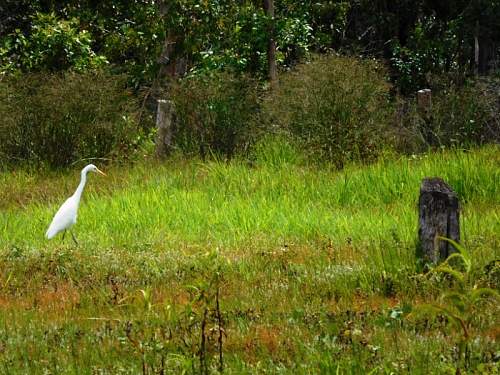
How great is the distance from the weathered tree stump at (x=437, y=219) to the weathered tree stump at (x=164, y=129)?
9907mm

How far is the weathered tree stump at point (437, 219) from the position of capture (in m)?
8.05

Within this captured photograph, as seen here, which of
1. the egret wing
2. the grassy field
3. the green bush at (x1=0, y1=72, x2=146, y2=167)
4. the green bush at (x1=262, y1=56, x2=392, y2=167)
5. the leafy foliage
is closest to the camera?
the grassy field

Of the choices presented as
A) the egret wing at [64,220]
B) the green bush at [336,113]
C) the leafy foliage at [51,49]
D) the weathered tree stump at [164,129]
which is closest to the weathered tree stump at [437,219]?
the egret wing at [64,220]

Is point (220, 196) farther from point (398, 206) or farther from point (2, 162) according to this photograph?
point (2, 162)

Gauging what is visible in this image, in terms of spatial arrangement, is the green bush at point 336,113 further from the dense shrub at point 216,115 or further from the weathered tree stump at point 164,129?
the weathered tree stump at point 164,129

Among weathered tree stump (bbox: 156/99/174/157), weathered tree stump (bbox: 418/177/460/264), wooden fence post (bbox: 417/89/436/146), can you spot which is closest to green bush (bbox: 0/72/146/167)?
weathered tree stump (bbox: 156/99/174/157)

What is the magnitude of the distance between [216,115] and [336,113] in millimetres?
2511

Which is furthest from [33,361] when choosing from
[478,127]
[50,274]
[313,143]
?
[478,127]

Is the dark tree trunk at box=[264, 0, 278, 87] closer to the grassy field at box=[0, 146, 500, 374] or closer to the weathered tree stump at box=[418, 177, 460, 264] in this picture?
the grassy field at box=[0, 146, 500, 374]

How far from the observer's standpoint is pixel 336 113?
15.9 m

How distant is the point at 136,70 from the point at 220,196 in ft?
41.3

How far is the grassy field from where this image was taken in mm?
6203

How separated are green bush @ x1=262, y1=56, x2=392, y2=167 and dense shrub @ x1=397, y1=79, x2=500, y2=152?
932mm

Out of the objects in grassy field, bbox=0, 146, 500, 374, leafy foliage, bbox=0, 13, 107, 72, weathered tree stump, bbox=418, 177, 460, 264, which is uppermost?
leafy foliage, bbox=0, 13, 107, 72
